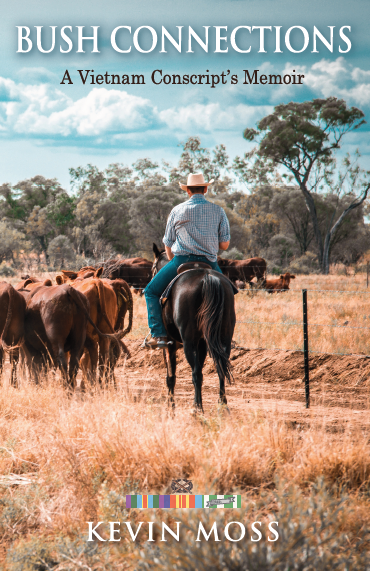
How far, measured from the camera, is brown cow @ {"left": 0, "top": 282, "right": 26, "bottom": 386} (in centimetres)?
695

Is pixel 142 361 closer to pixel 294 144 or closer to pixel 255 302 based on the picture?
pixel 255 302

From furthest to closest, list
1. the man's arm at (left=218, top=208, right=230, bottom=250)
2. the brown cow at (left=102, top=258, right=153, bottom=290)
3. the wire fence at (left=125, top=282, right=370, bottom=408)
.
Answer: the brown cow at (left=102, top=258, right=153, bottom=290)
the wire fence at (left=125, top=282, right=370, bottom=408)
the man's arm at (left=218, top=208, right=230, bottom=250)

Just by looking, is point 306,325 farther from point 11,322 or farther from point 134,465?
point 134,465

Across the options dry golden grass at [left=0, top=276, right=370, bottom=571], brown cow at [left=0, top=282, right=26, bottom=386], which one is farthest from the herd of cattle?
dry golden grass at [left=0, top=276, right=370, bottom=571]

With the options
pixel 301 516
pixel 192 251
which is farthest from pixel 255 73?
pixel 301 516

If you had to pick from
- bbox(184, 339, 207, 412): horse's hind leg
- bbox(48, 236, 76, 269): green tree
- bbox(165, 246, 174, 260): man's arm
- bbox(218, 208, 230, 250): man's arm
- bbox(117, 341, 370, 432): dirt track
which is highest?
bbox(48, 236, 76, 269): green tree

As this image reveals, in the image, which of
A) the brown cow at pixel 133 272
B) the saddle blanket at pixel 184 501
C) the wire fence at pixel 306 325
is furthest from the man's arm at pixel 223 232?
the brown cow at pixel 133 272

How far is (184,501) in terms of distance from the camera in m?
→ 3.22

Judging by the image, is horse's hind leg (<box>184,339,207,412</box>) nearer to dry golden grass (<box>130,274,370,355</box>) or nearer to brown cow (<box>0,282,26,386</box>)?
dry golden grass (<box>130,274,370,355</box>)

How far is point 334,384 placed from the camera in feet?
27.6

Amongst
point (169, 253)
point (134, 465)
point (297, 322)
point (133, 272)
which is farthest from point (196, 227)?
point (133, 272)

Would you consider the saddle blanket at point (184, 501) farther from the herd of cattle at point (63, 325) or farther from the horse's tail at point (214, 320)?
the herd of cattle at point (63, 325)

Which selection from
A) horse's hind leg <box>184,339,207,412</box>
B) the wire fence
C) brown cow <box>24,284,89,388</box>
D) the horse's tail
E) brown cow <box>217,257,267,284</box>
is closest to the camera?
the horse's tail

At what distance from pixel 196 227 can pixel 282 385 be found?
362 cm
